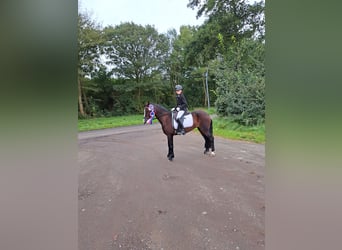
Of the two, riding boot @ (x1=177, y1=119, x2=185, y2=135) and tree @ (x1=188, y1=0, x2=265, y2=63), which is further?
riding boot @ (x1=177, y1=119, x2=185, y2=135)

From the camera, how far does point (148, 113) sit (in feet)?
4.44

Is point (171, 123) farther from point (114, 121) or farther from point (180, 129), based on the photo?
point (114, 121)

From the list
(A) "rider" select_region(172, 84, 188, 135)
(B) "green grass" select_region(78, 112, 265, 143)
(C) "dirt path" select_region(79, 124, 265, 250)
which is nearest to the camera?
(C) "dirt path" select_region(79, 124, 265, 250)

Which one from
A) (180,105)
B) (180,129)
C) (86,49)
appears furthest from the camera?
(180,129)

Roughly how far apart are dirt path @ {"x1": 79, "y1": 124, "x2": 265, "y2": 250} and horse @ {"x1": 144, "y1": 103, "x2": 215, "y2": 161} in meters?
0.04

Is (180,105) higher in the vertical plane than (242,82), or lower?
lower

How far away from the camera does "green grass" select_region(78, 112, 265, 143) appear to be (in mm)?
1170

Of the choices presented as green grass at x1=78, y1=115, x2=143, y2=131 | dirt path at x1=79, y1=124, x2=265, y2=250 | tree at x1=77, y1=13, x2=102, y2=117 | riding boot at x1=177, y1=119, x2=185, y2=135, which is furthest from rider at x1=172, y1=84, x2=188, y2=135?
tree at x1=77, y1=13, x2=102, y2=117

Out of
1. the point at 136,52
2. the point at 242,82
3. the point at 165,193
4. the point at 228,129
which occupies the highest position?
the point at 136,52

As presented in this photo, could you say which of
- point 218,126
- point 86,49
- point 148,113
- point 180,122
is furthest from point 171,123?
point 86,49

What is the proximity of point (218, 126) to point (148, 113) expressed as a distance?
520 mm

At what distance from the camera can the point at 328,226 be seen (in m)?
0.72

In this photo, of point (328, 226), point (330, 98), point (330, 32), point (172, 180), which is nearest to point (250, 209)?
point (328, 226)

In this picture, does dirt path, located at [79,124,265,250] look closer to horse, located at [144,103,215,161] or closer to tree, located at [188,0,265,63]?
horse, located at [144,103,215,161]
